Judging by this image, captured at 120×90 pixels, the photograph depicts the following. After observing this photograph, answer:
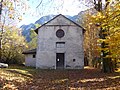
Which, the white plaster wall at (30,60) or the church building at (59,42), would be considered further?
the white plaster wall at (30,60)

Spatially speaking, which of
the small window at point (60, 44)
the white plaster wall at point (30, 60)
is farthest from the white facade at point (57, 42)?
the white plaster wall at point (30, 60)

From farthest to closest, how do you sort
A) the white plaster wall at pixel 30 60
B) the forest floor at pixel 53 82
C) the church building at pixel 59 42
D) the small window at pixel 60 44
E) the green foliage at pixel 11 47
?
the green foliage at pixel 11 47 < the white plaster wall at pixel 30 60 < the small window at pixel 60 44 < the church building at pixel 59 42 < the forest floor at pixel 53 82

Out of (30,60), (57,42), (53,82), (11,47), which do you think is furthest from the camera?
(11,47)

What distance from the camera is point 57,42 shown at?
42.6 m

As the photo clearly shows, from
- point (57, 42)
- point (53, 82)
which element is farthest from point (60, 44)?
point (53, 82)

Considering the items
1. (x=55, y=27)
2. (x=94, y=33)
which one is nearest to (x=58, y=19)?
(x=55, y=27)

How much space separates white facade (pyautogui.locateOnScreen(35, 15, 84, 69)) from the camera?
42.2 m

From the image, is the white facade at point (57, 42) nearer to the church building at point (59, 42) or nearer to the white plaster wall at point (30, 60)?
the church building at point (59, 42)

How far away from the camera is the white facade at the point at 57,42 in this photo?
42.2 m

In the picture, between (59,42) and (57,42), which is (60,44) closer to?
(59,42)

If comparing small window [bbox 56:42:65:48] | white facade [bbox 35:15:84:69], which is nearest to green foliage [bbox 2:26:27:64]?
white facade [bbox 35:15:84:69]

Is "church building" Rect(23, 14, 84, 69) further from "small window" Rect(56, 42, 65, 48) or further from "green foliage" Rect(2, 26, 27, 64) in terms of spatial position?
"green foliage" Rect(2, 26, 27, 64)

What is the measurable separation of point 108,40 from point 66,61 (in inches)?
1031

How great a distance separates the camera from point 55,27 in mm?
42531
